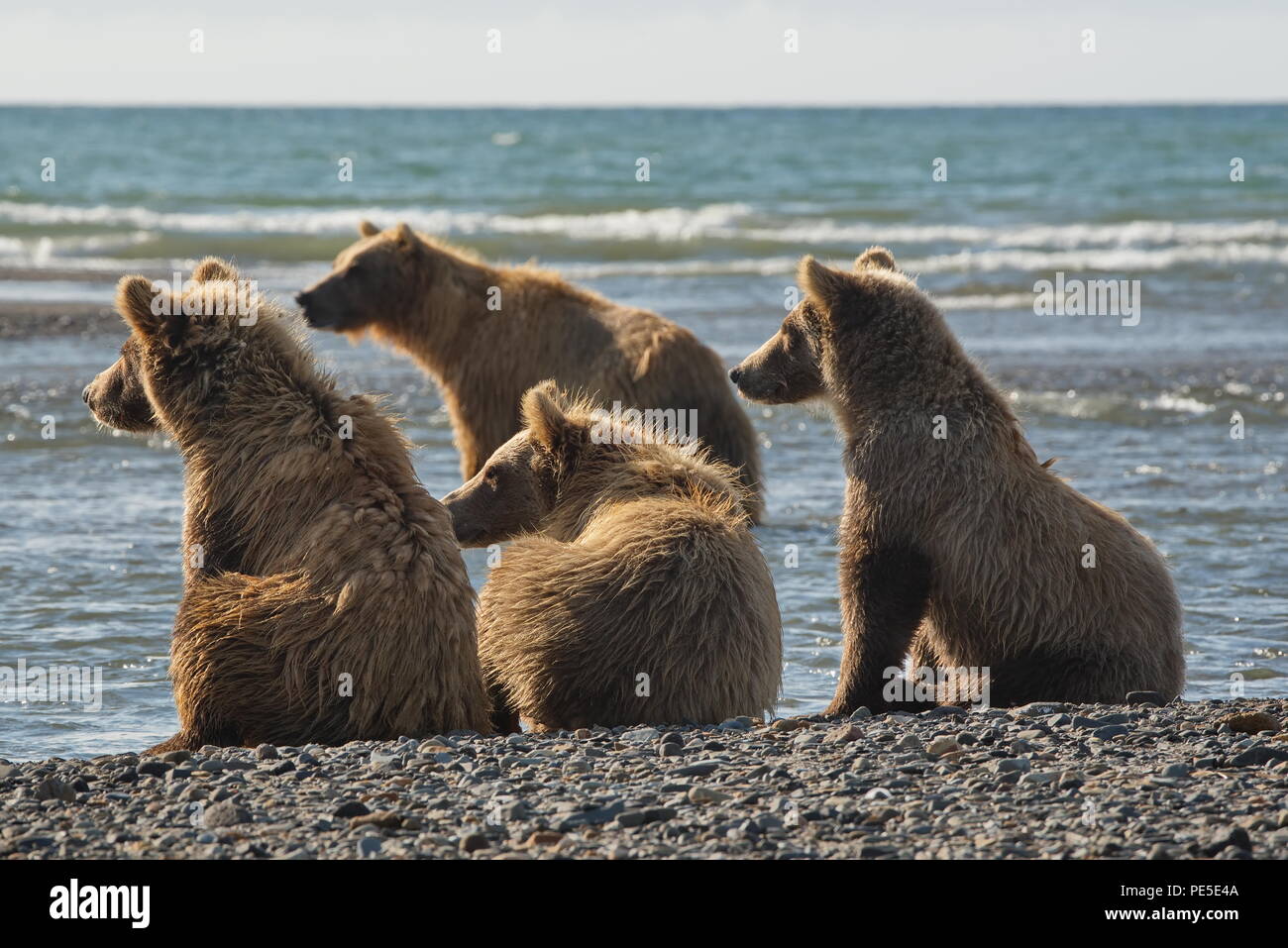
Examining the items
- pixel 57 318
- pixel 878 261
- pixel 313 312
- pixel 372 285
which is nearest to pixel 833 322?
pixel 878 261

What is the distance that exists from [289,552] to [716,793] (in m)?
1.87

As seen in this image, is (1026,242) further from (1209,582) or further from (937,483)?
(937,483)

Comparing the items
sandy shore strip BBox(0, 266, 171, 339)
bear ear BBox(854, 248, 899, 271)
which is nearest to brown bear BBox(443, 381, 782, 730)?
bear ear BBox(854, 248, 899, 271)

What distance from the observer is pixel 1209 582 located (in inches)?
354

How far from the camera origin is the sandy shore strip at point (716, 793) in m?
4.48

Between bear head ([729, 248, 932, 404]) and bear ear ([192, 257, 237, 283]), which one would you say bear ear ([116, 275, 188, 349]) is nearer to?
bear ear ([192, 257, 237, 283])

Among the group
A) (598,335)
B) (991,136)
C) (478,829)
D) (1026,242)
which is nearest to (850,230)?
(1026,242)

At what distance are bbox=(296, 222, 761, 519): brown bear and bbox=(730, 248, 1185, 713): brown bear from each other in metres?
3.80

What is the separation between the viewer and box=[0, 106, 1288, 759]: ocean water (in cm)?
841

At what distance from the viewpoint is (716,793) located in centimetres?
492

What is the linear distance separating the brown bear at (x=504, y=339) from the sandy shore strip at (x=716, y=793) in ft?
15.5

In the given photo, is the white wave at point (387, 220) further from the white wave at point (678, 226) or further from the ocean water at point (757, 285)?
the ocean water at point (757, 285)

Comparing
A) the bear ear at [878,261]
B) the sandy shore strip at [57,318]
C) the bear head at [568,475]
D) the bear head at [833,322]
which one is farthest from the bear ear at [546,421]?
the sandy shore strip at [57,318]

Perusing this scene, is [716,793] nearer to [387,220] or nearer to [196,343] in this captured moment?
[196,343]
